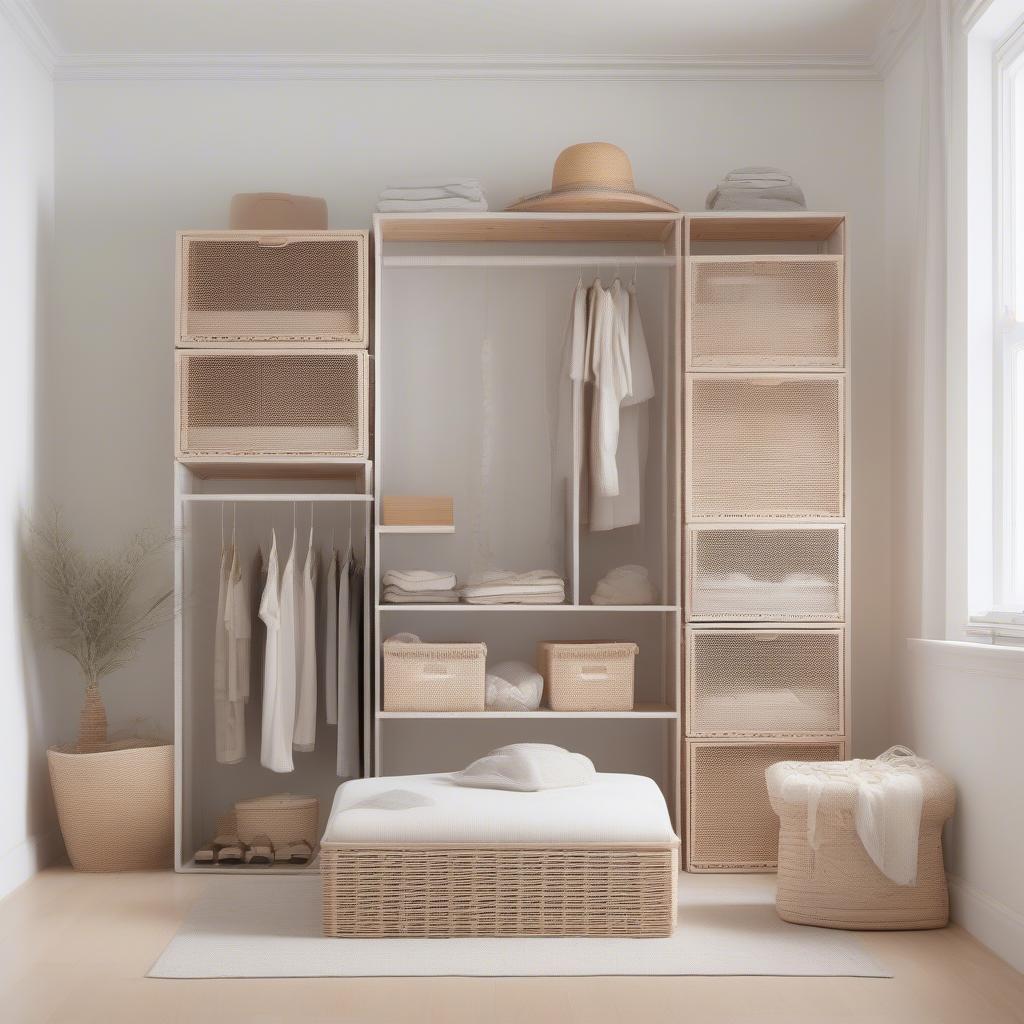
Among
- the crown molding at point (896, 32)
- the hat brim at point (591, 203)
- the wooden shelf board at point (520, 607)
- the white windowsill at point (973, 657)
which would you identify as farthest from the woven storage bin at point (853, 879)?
the crown molding at point (896, 32)

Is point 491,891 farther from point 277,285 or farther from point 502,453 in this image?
point 277,285

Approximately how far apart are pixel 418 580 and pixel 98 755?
3.85 feet

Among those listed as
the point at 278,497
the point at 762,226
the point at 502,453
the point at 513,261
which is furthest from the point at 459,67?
the point at 278,497

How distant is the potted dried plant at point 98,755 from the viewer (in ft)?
13.2

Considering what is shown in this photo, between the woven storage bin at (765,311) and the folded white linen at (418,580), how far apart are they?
1.10 m

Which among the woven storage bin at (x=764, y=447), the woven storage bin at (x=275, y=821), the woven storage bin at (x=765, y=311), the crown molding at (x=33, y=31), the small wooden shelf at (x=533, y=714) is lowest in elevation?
the woven storage bin at (x=275, y=821)

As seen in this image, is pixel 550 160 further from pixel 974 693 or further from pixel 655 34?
pixel 974 693

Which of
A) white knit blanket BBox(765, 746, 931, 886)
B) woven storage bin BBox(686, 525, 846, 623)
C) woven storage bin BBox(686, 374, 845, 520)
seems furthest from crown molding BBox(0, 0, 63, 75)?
white knit blanket BBox(765, 746, 931, 886)

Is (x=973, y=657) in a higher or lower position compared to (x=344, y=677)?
higher

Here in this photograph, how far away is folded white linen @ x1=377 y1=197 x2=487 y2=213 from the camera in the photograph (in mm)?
4180

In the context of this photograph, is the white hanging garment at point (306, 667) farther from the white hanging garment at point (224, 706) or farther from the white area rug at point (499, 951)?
the white area rug at point (499, 951)

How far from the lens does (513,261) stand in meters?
4.46

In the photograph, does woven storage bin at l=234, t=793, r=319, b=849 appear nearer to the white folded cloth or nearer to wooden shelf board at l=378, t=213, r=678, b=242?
the white folded cloth

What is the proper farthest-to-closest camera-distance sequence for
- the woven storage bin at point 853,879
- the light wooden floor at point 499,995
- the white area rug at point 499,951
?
the woven storage bin at point 853,879 → the white area rug at point 499,951 → the light wooden floor at point 499,995
